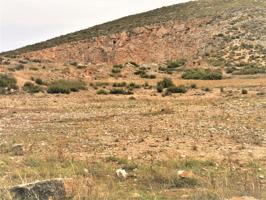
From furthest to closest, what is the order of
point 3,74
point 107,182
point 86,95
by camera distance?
point 3,74, point 86,95, point 107,182

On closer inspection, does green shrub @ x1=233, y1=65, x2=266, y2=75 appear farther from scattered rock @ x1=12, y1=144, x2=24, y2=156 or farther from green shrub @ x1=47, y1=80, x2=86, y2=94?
scattered rock @ x1=12, y1=144, x2=24, y2=156

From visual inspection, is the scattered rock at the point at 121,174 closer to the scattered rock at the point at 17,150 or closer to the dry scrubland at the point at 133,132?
the dry scrubland at the point at 133,132

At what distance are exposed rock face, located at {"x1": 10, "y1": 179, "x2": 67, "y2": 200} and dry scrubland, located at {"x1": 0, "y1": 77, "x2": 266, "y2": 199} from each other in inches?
6.3

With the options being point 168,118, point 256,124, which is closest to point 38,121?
point 168,118

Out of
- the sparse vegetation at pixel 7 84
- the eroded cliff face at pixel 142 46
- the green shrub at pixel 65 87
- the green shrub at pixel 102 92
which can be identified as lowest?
the eroded cliff face at pixel 142 46

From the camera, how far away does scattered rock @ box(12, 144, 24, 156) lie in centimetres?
1237

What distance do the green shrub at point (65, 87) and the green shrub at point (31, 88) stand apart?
62cm

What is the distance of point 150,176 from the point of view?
9.52m

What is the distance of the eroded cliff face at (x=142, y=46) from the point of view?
6247 centimetres

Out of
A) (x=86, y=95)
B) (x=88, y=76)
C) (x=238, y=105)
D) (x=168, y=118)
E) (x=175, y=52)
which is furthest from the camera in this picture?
(x=175, y=52)

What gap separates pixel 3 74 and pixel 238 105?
17932mm

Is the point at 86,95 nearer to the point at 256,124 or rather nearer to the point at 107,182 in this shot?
the point at 256,124

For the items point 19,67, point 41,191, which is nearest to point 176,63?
point 19,67

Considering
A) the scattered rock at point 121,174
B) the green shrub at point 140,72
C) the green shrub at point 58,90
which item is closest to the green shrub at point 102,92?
the green shrub at point 58,90
